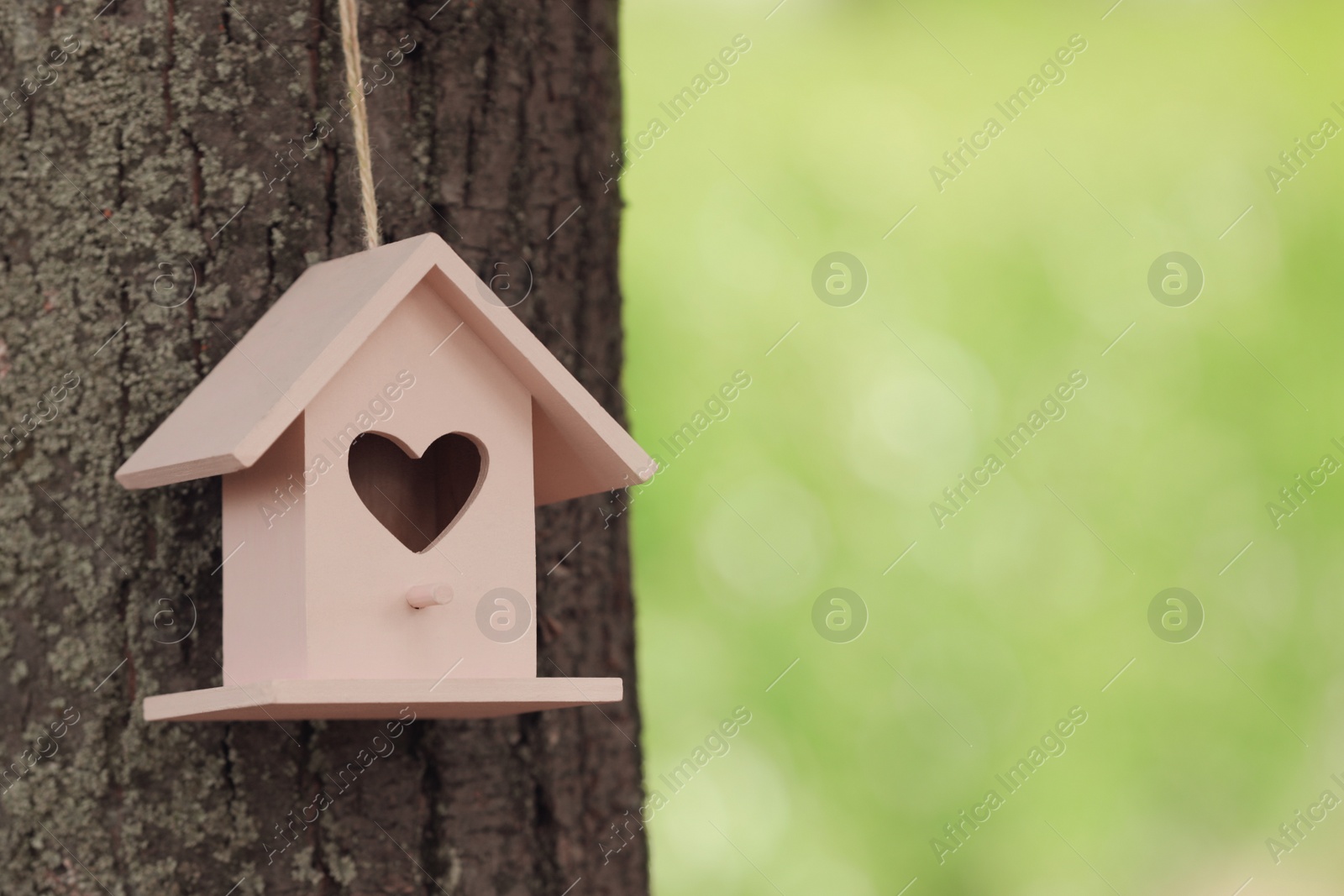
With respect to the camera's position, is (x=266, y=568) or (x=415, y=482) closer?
(x=266, y=568)

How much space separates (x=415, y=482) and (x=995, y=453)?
310 cm

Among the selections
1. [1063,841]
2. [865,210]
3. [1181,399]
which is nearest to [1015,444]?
[1181,399]

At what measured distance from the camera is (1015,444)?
12.8 ft

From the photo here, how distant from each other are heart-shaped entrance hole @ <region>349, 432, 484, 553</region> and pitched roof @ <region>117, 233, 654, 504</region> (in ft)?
0.26

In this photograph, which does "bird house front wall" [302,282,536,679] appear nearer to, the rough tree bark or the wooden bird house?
the wooden bird house

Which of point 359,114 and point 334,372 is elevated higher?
point 359,114

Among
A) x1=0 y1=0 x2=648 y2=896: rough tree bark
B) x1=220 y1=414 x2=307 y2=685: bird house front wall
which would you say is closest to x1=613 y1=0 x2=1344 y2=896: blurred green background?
x1=0 y1=0 x2=648 y2=896: rough tree bark

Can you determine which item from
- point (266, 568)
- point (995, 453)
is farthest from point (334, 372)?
point (995, 453)

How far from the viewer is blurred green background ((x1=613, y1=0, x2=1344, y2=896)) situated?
13.1 feet

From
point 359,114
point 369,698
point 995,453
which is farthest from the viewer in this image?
point 995,453

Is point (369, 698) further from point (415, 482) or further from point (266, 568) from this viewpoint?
point (415, 482)

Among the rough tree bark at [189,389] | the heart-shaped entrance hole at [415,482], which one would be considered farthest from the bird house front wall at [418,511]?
the rough tree bark at [189,389]

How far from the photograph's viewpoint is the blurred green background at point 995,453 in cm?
399

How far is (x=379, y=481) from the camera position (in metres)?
1.10
